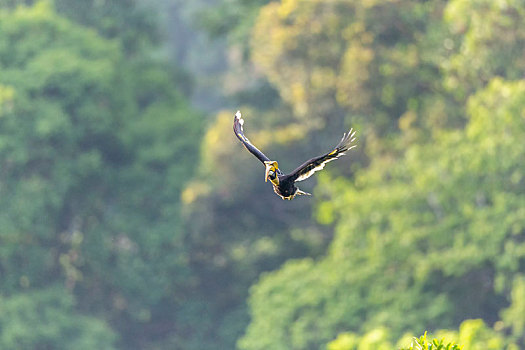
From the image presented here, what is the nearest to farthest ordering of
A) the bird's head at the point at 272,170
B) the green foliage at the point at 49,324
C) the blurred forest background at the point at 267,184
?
the bird's head at the point at 272,170
the blurred forest background at the point at 267,184
the green foliage at the point at 49,324

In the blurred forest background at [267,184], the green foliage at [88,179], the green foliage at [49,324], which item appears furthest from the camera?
the green foliage at [88,179]

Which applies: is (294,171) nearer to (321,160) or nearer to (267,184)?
(321,160)

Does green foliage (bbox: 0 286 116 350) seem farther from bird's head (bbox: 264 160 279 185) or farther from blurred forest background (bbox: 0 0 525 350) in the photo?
bird's head (bbox: 264 160 279 185)

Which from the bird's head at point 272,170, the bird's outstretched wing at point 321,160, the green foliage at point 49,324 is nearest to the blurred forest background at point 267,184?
the green foliage at point 49,324

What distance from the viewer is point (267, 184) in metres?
36.1

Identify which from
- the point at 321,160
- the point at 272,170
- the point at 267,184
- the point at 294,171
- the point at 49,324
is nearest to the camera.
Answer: the point at 272,170

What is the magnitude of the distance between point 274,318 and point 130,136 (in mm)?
8647

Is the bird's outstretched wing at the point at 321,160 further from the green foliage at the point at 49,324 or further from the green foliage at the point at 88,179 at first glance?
the green foliage at the point at 49,324

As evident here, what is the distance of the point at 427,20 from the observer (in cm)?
3005

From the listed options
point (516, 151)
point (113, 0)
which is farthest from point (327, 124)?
point (113, 0)

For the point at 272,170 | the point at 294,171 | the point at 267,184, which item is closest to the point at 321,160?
the point at 294,171

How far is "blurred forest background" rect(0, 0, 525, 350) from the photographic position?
89.7 feet

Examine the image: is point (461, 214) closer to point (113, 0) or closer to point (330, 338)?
point (330, 338)

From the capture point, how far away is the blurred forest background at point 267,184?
89.7ft
